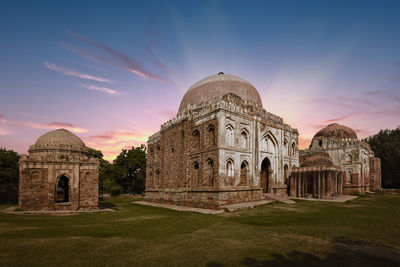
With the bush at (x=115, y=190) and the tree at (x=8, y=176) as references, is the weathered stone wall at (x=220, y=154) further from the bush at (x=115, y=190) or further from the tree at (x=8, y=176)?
the tree at (x=8, y=176)

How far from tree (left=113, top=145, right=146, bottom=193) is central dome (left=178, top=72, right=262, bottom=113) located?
55.6ft

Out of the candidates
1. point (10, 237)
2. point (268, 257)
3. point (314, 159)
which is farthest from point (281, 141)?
point (10, 237)

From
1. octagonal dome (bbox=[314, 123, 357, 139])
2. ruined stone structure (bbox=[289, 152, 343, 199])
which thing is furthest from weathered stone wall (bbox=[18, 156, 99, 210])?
octagonal dome (bbox=[314, 123, 357, 139])

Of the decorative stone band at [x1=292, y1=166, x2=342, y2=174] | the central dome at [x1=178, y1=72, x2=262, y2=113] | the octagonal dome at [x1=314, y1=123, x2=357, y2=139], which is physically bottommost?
the decorative stone band at [x1=292, y1=166, x2=342, y2=174]

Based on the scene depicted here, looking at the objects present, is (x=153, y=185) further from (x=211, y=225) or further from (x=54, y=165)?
(x=211, y=225)

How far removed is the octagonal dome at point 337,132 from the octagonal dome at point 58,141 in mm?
37019

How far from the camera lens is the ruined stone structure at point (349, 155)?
35866 millimetres

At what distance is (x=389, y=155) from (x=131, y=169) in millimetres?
47190

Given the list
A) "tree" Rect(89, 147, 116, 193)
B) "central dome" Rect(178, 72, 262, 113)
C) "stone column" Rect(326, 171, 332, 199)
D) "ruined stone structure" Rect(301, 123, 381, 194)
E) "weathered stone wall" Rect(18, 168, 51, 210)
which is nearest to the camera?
"weathered stone wall" Rect(18, 168, 51, 210)

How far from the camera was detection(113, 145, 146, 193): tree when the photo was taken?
43188 mm

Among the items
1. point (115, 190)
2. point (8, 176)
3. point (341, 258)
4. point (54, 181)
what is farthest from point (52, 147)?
point (341, 258)

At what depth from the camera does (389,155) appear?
45.4 meters

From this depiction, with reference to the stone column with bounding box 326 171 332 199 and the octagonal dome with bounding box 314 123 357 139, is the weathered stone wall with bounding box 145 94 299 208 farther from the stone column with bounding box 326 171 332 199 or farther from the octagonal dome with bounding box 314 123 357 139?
the octagonal dome with bounding box 314 123 357 139

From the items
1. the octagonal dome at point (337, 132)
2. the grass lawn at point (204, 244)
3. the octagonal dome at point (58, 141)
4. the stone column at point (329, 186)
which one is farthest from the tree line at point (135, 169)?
the grass lawn at point (204, 244)
